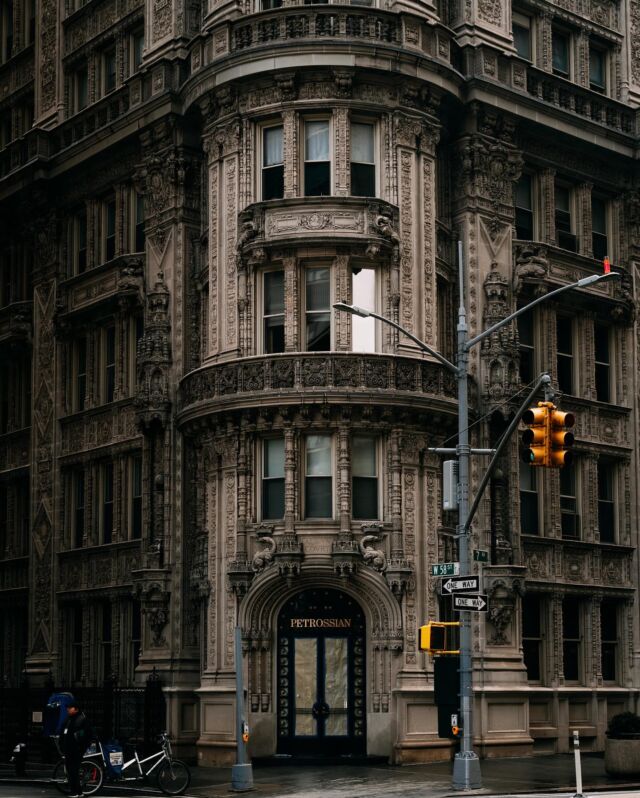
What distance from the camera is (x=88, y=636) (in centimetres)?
4525

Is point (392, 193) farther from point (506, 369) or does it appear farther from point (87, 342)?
point (87, 342)

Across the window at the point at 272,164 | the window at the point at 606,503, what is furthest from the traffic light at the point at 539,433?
the window at the point at 606,503

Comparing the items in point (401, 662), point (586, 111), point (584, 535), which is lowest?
point (401, 662)

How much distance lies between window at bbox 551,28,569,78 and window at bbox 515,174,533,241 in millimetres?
4210

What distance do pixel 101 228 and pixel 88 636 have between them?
12.5 m

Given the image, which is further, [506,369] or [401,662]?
[506,369]

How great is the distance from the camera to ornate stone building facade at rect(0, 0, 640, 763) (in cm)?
3772

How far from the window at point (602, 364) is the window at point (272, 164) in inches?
454

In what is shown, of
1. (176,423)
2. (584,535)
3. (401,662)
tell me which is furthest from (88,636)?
(584,535)

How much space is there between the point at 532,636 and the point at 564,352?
8.45 meters

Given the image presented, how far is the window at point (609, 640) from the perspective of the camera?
1740 inches

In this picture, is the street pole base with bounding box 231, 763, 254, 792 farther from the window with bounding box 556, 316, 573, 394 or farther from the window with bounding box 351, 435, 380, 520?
the window with bounding box 556, 316, 573, 394

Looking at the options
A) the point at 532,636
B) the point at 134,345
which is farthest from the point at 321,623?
the point at 134,345

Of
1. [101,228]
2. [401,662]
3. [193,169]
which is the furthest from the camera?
[101,228]
